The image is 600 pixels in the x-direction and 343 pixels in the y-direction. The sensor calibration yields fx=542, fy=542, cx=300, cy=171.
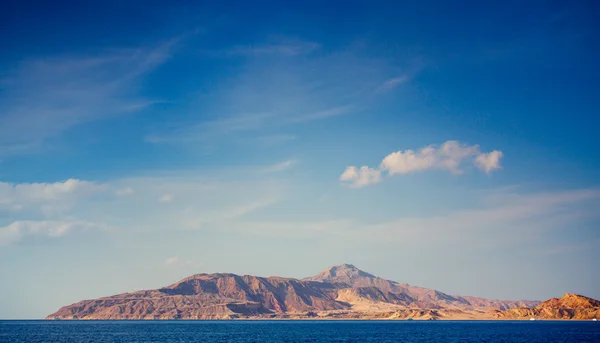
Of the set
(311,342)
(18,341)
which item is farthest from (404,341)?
(18,341)

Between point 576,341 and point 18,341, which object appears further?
point 18,341

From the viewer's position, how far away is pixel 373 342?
15075 cm

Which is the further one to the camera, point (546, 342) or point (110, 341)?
point (110, 341)

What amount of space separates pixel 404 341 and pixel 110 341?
85.0 m

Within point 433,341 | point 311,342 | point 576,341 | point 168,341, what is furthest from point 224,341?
point 576,341

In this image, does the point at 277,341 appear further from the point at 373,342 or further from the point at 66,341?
the point at 66,341

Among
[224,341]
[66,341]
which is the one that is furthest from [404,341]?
[66,341]

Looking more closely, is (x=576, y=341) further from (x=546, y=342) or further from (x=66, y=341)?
(x=66, y=341)

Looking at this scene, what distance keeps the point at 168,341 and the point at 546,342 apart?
104 meters

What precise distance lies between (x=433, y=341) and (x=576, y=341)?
37.2 m

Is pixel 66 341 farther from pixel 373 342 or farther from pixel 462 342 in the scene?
pixel 462 342

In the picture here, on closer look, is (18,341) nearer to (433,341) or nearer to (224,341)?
(224,341)

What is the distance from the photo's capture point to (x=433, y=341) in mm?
155750

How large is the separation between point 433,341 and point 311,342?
35.7 meters
